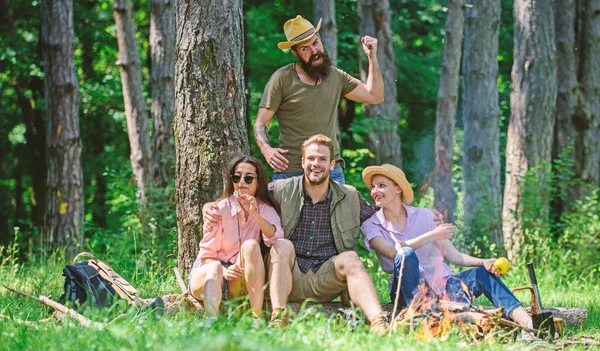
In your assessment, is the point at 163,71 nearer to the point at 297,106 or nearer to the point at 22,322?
the point at 297,106

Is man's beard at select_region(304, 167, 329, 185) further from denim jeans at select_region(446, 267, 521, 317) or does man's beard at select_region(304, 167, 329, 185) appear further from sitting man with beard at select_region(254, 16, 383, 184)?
denim jeans at select_region(446, 267, 521, 317)

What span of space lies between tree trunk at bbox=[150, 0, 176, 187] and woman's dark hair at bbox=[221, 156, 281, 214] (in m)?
7.90

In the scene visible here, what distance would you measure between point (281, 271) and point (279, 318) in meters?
0.43

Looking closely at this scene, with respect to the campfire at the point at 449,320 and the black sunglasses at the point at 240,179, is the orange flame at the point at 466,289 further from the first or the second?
the black sunglasses at the point at 240,179

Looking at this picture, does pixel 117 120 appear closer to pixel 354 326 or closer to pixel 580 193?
pixel 580 193

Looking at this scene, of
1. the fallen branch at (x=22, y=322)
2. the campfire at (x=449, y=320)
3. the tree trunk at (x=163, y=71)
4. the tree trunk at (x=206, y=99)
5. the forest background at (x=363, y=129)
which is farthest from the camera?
the tree trunk at (x=163, y=71)

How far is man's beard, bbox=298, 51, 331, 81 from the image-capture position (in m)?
7.65

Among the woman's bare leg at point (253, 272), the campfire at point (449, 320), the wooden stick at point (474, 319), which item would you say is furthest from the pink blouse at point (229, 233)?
Result: the wooden stick at point (474, 319)

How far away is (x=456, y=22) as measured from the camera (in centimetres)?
1398

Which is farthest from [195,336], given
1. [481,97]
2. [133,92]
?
[133,92]

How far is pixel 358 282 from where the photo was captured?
22.0 feet

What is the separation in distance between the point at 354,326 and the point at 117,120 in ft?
55.6

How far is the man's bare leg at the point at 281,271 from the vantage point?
21.8ft

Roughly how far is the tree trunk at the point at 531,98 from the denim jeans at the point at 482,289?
6330mm
